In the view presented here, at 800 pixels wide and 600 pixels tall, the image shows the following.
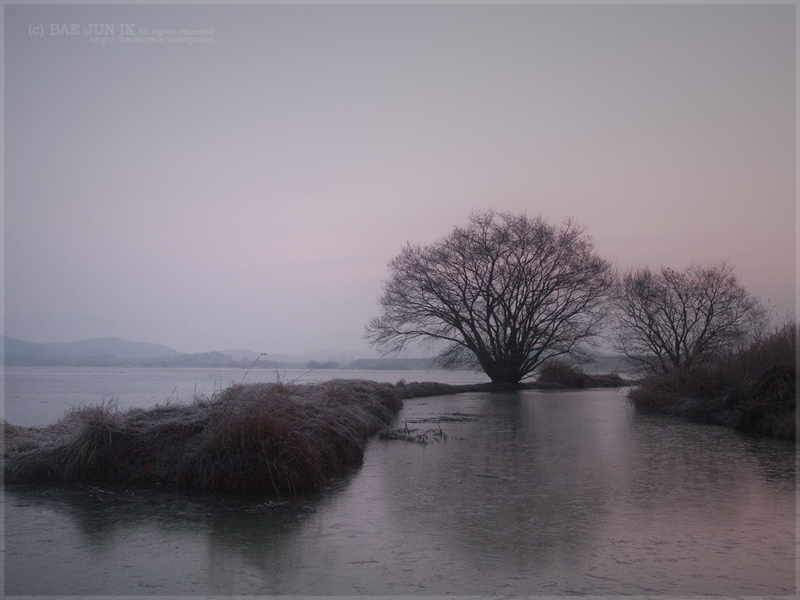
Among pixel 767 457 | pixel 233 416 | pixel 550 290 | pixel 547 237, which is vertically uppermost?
→ pixel 547 237

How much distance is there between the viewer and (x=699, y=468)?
8.06m

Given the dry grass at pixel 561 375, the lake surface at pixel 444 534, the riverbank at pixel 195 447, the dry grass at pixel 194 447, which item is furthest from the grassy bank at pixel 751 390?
the dry grass at pixel 561 375

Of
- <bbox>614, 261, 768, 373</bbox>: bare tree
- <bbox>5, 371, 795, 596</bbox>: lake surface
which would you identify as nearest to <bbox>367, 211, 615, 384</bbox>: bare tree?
<bbox>614, 261, 768, 373</bbox>: bare tree

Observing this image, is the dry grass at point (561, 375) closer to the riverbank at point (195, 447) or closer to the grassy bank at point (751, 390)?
the grassy bank at point (751, 390)

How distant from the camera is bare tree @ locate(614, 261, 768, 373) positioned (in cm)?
2389

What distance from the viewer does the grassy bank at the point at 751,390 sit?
11586mm

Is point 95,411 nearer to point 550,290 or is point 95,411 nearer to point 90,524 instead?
point 90,524

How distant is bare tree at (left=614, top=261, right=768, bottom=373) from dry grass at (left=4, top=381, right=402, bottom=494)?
63.9 feet

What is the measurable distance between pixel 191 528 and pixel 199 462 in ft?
5.19

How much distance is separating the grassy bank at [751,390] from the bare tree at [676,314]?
8.18m

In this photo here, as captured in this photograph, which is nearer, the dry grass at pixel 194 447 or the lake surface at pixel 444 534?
the lake surface at pixel 444 534

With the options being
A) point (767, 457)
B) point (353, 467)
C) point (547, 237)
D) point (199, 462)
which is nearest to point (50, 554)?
point (199, 462)

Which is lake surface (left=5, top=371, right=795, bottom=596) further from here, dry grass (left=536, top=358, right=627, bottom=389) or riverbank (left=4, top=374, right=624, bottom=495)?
dry grass (left=536, top=358, right=627, bottom=389)

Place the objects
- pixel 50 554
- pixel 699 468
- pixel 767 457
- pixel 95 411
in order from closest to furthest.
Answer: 1. pixel 50 554
2. pixel 95 411
3. pixel 699 468
4. pixel 767 457
